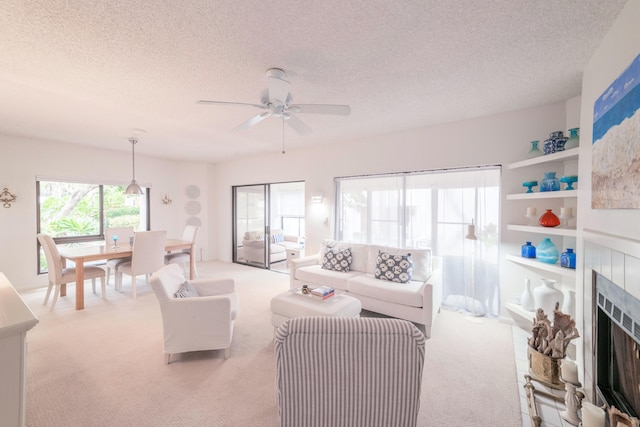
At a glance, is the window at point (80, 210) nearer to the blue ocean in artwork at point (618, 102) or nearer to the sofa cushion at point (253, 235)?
the sofa cushion at point (253, 235)

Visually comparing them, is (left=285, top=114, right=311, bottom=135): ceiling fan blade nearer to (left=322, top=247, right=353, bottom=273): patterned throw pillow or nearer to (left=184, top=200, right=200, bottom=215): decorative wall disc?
(left=322, top=247, right=353, bottom=273): patterned throw pillow

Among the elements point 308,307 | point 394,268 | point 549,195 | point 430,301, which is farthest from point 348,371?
point 549,195

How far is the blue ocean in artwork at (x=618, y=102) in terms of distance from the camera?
136 centimetres

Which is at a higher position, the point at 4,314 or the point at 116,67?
the point at 116,67

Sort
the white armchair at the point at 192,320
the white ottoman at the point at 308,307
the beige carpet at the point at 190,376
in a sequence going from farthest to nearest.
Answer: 1. the white ottoman at the point at 308,307
2. the white armchair at the point at 192,320
3. the beige carpet at the point at 190,376

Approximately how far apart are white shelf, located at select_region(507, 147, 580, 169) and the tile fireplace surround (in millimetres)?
826

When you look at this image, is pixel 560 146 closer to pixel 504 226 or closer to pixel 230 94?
pixel 504 226

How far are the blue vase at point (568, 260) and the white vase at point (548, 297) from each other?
314mm

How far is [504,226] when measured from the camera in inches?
132

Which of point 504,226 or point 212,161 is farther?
point 212,161

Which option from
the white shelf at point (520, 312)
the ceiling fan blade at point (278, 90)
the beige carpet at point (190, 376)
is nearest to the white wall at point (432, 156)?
the white shelf at point (520, 312)

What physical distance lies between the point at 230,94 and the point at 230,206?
14.0ft

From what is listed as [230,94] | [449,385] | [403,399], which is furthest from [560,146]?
[230,94]

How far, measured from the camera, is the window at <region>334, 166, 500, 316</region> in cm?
350
